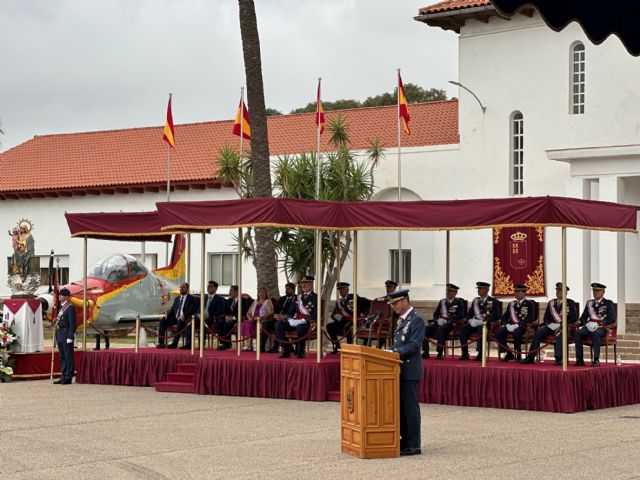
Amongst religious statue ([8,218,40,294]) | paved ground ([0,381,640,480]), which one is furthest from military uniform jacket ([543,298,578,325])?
religious statue ([8,218,40,294])

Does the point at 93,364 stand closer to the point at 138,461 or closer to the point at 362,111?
the point at 138,461

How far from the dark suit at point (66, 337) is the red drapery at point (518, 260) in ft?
44.4

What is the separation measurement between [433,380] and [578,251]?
12.7 meters

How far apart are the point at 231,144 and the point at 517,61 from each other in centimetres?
1244

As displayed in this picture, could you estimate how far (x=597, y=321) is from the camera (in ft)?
66.2

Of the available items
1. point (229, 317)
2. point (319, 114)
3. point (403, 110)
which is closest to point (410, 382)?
point (229, 317)

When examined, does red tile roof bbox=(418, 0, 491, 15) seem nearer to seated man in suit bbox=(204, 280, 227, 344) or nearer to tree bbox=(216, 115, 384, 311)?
tree bbox=(216, 115, 384, 311)

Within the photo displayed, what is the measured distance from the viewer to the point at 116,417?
16.8 meters

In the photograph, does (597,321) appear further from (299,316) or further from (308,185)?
(308,185)

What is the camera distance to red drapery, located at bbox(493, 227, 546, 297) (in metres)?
→ 32.2

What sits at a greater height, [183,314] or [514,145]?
[514,145]

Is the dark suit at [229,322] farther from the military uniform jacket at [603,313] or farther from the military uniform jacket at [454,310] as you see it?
the military uniform jacket at [603,313]

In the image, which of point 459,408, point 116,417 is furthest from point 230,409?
point 459,408

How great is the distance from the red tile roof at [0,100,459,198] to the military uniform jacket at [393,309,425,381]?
23108mm
